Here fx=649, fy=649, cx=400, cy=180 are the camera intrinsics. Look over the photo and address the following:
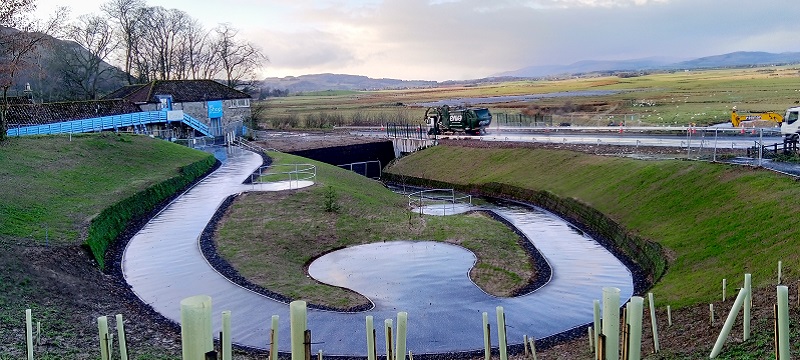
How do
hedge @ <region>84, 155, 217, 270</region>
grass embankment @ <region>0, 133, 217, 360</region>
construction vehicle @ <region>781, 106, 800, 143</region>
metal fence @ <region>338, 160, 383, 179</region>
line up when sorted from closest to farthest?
grass embankment @ <region>0, 133, 217, 360</region>, hedge @ <region>84, 155, 217, 270</region>, construction vehicle @ <region>781, 106, 800, 143</region>, metal fence @ <region>338, 160, 383, 179</region>

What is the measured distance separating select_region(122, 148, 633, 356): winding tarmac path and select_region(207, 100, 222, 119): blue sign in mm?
35457

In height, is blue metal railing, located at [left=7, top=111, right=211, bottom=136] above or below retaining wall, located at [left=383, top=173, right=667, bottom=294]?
above

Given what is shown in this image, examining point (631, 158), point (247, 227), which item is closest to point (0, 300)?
point (247, 227)

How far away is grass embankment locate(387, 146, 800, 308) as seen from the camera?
17594 mm

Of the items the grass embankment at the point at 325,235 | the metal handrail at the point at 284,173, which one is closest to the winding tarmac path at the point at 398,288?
the grass embankment at the point at 325,235

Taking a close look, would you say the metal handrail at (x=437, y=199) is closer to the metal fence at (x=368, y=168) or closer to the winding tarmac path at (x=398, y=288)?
the winding tarmac path at (x=398, y=288)

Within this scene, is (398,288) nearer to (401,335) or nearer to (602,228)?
(401,335)

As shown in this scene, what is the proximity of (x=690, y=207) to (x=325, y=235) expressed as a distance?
14840mm

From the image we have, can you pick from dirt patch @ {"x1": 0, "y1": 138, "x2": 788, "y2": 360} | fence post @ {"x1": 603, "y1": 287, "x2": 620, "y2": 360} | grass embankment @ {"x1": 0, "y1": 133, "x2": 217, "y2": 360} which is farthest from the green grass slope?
fence post @ {"x1": 603, "y1": 287, "x2": 620, "y2": 360}

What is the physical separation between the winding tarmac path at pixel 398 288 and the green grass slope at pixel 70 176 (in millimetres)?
2553

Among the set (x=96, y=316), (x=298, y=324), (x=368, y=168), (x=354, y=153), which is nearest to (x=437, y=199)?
(x=354, y=153)

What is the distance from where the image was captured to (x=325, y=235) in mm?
27516

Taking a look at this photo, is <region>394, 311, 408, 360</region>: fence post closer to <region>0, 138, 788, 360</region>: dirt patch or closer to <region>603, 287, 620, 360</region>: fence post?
<region>603, 287, 620, 360</region>: fence post

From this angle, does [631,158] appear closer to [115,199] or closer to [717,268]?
[717,268]
